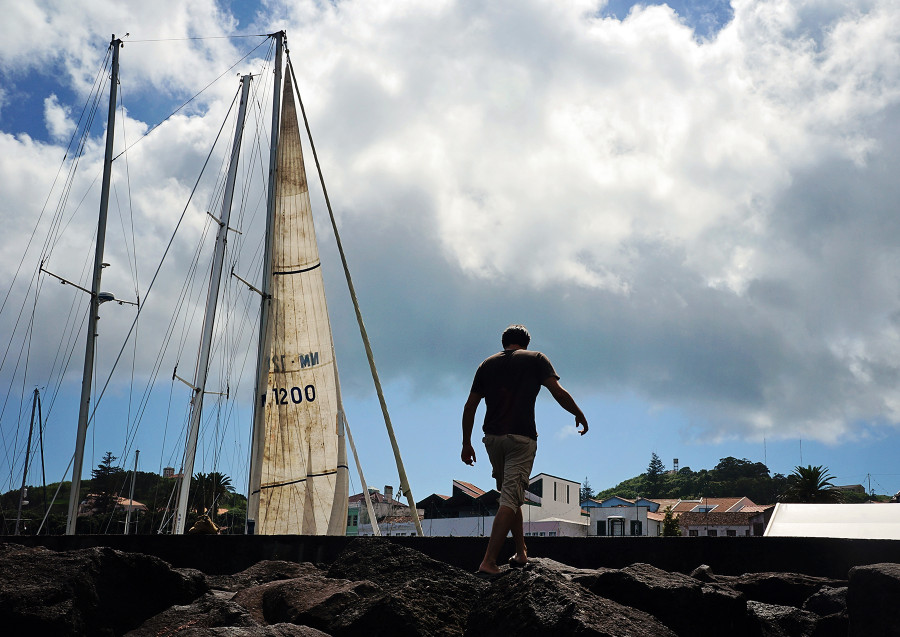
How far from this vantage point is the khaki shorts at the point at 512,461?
5.78 metres

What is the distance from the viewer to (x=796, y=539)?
6078mm

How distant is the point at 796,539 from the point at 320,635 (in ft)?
11.6

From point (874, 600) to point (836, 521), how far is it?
6.83m

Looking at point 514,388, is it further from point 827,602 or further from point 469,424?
point 827,602

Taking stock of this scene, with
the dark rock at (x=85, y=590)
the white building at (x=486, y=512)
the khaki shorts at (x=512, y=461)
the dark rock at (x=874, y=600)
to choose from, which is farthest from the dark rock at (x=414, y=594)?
the white building at (x=486, y=512)

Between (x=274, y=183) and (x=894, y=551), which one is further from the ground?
(x=274, y=183)

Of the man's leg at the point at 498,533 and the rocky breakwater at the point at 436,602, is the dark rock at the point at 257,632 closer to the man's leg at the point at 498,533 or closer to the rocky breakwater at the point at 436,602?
the rocky breakwater at the point at 436,602

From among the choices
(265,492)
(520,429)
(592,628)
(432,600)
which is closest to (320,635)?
(432,600)

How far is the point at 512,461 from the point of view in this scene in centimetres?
588

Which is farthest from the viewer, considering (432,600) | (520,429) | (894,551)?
(520,429)

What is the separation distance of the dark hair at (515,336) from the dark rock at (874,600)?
8.77ft

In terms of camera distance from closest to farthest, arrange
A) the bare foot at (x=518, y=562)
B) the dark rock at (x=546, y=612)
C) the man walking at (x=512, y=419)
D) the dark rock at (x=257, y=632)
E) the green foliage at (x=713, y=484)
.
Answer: the dark rock at (x=546, y=612) → the dark rock at (x=257, y=632) → the bare foot at (x=518, y=562) → the man walking at (x=512, y=419) → the green foliage at (x=713, y=484)

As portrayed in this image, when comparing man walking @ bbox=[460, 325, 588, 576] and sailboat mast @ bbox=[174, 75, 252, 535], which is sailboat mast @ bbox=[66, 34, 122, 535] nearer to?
sailboat mast @ bbox=[174, 75, 252, 535]

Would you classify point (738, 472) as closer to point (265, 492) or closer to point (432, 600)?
point (265, 492)
